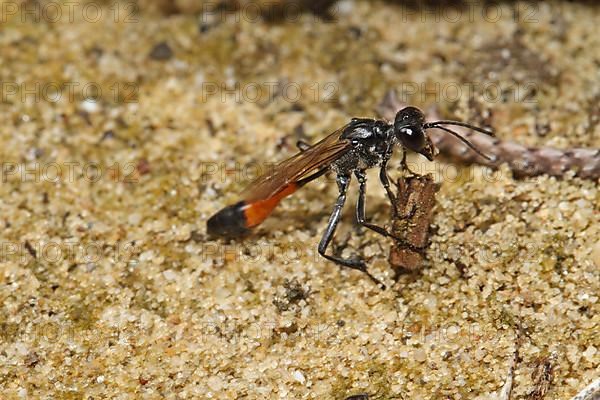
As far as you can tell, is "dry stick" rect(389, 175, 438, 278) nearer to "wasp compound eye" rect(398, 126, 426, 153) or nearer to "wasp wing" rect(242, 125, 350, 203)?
"wasp compound eye" rect(398, 126, 426, 153)

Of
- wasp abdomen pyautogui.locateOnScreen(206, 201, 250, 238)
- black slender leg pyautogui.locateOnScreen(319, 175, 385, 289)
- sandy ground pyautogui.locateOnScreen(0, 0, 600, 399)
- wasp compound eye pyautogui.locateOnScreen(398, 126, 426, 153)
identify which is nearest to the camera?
sandy ground pyautogui.locateOnScreen(0, 0, 600, 399)

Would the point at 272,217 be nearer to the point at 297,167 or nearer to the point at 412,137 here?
the point at 297,167

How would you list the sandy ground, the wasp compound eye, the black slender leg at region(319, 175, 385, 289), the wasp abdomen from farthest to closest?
1. the wasp abdomen
2. the black slender leg at region(319, 175, 385, 289)
3. the wasp compound eye
4. the sandy ground

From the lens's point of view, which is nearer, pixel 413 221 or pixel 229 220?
pixel 413 221

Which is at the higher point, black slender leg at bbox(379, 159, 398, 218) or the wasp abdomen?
black slender leg at bbox(379, 159, 398, 218)

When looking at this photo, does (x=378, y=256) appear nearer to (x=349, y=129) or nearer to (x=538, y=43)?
(x=349, y=129)

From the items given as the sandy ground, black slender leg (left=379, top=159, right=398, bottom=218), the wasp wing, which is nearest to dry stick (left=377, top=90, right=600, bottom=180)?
the sandy ground

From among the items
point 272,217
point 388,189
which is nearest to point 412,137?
point 388,189
